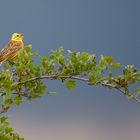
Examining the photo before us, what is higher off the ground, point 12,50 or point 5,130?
point 12,50

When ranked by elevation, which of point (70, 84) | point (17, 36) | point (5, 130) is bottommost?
point (5, 130)

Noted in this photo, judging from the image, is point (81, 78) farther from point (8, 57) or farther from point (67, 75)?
point (8, 57)

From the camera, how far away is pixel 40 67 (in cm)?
422

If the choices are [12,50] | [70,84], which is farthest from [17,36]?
[70,84]

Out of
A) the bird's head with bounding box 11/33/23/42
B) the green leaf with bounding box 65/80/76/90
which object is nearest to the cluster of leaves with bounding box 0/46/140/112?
the green leaf with bounding box 65/80/76/90

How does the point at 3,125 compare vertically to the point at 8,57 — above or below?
below

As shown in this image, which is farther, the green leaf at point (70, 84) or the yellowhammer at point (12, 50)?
the yellowhammer at point (12, 50)

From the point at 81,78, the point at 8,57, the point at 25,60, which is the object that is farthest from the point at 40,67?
the point at 8,57

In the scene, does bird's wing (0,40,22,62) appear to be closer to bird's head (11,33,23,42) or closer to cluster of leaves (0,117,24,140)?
bird's head (11,33,23,42)

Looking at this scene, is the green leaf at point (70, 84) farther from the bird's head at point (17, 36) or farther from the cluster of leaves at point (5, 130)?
the bird's head at point (17, 36)

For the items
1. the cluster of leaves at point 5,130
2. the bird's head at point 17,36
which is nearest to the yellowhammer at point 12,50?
the bird's head at point 17,36

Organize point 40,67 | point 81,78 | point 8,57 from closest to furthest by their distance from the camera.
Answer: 1. point 81,78
2. point 40,67
3. point 8,57

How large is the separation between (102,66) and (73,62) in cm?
31

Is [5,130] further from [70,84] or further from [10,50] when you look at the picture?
[10,50]
